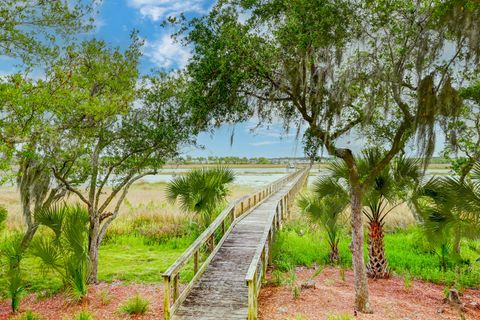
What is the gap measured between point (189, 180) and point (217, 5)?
6.01m

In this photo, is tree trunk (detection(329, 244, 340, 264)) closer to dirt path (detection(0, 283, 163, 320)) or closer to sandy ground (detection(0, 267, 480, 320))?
sandy ground (detection(0, 267, 480, 320))

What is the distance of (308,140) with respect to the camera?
28.0 ft

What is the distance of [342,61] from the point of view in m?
7.38

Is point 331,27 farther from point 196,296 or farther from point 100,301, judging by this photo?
point 100,301

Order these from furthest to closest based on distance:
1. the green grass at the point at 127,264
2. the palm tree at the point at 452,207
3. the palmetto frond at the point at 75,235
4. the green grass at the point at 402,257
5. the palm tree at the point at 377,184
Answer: the green grass at the point at 402,257 < the green grass at the point at 127,264 < the palm tree at the point at 377,184 < the palmetto frond at the point at 75,235 < the palm tree at the point at 452,207

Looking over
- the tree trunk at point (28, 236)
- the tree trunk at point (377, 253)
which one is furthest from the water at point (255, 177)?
the tree trunk at point (28, 236)

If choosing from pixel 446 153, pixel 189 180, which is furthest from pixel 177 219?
pixel 446 153

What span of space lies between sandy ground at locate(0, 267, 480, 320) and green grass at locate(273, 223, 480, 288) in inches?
32.7

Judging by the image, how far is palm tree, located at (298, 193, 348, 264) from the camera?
11766 millimetres

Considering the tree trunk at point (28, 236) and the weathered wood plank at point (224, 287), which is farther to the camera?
the tree trunk at point (28, 236)

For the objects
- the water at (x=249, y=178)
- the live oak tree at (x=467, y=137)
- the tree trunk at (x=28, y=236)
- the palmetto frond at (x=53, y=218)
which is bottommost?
the water at (x=249, y=178)

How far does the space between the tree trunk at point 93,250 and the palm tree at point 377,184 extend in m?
6.46

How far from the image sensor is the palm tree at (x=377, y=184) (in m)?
9.96

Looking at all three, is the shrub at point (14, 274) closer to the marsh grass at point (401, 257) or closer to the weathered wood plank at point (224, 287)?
the weathered wood plank at point (224, 287)
